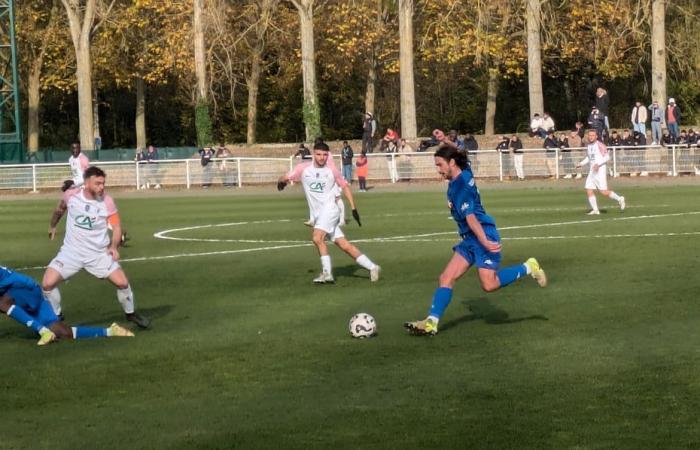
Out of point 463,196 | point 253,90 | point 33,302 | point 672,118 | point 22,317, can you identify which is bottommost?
point 22,317

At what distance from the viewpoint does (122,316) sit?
50.9 feet

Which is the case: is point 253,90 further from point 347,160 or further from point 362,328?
point 362,328

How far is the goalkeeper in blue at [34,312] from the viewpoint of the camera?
13461mm

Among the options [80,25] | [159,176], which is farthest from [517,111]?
[159,176]

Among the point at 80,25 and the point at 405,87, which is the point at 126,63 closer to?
the point at 80,25

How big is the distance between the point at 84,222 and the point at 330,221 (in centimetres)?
496

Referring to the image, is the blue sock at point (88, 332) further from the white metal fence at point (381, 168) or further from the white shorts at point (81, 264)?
the white metal fence at point (381, 168)

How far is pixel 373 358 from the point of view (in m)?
12.1

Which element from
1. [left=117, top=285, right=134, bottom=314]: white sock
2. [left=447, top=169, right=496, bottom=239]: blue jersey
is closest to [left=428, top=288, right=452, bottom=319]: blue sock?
[left=447, top=169, right=496, bottom=239]: blue jersey

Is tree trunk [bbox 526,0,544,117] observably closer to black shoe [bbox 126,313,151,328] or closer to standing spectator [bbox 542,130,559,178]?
standing spectator [bbox 542,130,559,178]

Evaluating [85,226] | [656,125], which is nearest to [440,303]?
[85,226]

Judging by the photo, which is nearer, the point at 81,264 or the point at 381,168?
the point at 81,264

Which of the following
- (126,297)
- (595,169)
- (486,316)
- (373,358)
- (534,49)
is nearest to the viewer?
(373,358)

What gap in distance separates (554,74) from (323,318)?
190 ft
